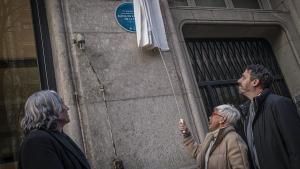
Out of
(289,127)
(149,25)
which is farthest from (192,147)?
(149,25)

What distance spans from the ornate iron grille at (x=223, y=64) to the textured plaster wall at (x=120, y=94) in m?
1.44

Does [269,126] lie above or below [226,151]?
above

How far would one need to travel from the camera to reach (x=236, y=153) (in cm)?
395

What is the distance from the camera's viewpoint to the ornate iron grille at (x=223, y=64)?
23.5 feet

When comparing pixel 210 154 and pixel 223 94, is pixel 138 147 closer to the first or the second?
Result: pixel 210 154

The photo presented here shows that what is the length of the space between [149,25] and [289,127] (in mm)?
3282

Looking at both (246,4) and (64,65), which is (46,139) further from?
(246,4)

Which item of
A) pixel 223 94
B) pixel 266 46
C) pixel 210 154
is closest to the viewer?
pixel 210 154

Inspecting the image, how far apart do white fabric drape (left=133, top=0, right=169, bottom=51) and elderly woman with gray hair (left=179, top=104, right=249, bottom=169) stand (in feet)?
5.96

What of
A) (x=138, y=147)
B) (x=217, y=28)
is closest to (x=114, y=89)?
(x=138, y=147)

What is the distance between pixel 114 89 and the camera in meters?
5.29

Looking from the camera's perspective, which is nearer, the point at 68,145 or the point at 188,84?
the point at 68,145

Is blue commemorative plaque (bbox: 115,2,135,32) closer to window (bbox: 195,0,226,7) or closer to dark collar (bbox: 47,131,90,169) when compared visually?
window (bbox: 195,0,226,7)

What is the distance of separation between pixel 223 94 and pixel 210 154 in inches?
129
